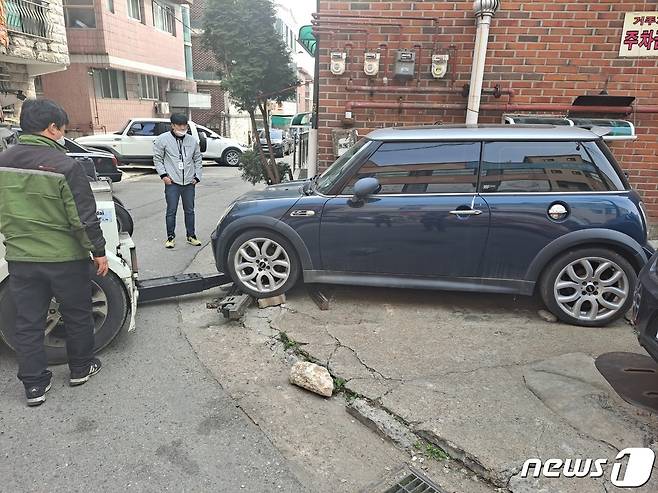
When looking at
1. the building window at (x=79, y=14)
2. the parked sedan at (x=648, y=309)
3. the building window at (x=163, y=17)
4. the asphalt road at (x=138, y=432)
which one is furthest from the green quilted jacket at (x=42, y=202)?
the building window at (x=163, y=17)

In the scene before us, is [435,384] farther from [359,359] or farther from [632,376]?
[632,376]

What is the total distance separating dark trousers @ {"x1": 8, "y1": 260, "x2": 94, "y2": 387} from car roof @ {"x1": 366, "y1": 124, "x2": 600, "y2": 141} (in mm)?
2639

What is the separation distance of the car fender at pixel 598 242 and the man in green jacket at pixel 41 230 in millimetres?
3371

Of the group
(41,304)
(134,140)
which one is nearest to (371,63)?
(41,304)

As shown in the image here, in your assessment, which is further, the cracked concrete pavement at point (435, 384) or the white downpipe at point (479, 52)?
the white downpipe at point (479, 52)

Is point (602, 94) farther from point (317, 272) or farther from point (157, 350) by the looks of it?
point (157, 350)

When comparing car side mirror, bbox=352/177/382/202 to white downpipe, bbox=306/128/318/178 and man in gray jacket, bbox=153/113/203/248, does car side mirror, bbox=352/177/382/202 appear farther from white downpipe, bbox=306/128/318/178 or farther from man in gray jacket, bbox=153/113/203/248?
man in gray jacket, bbox=153/113/203/248

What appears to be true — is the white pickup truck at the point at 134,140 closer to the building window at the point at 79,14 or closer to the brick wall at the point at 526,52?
the building window at the point at 79,14

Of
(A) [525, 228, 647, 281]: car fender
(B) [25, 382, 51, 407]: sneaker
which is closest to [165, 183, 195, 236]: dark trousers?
(B) [25, 382, 51, 407]: sneaker

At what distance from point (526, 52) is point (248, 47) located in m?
4.04

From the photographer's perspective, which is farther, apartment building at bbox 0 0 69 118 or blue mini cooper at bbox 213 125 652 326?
apartment building at bbox 0 0 69 118

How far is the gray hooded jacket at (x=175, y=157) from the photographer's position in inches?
237

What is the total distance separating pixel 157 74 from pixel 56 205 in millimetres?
22492

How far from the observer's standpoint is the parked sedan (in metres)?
2.76
